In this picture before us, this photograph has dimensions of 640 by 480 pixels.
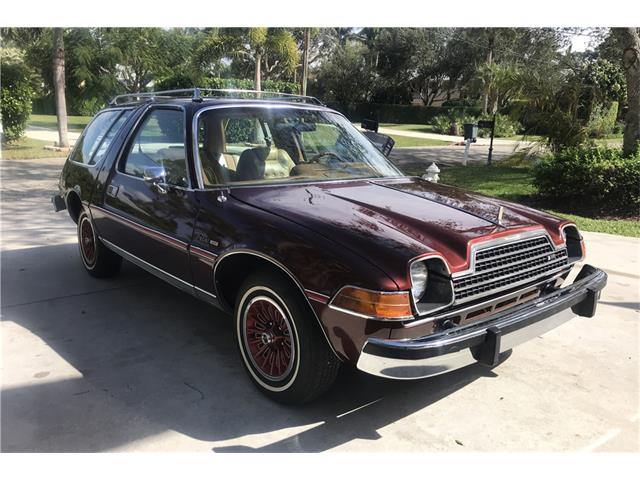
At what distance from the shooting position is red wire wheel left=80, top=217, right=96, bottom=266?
5.23m

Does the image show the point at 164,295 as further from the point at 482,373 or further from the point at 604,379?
the point at 604,379

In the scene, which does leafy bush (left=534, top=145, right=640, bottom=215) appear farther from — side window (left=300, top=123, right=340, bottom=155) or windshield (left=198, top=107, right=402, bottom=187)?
side window (left=300, top=123, right=340, bottom=155)

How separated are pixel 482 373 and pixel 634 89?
932cm

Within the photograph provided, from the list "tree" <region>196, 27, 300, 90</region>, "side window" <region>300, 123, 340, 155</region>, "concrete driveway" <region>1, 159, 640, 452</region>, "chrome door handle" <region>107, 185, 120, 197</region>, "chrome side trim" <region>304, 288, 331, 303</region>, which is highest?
"tree" <region>196, 27, 300, 90</region>

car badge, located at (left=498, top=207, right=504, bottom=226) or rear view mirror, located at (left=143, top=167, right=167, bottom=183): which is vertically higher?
rear view mirror, located at (left=143, top=167, right=167, bottom=183)

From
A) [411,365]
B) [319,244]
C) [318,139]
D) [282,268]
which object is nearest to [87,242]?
[318,139]

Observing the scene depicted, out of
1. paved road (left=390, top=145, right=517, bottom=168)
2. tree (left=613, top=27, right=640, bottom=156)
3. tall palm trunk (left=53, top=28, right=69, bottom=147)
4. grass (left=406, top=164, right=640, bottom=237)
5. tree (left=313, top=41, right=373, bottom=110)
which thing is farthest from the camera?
tree (left=313, top=41, right=373, bottom=110)

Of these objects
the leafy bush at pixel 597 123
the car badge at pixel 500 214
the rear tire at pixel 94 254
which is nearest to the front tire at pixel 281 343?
the car badge at pixel 500 214

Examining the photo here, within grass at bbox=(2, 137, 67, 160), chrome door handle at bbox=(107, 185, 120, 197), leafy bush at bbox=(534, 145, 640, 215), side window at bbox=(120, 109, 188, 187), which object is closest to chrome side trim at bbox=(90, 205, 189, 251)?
chrome door handle at bbox=(107, 185, 120, 197)

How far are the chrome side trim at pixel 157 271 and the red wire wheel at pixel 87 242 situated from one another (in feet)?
1.30

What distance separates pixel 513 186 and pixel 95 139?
981 centimetres

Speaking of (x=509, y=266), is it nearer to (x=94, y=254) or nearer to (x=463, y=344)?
(x=463, y=344)

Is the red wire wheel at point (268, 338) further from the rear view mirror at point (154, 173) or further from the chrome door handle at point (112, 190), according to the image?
the chrome door handle at point (112, 190)

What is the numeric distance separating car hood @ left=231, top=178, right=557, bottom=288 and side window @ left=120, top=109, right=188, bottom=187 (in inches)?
24.4
